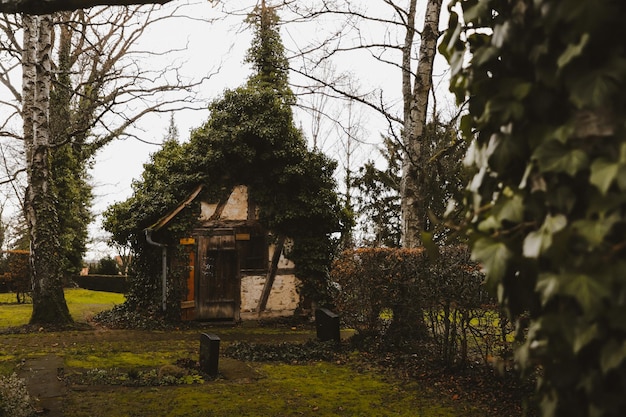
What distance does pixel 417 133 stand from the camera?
1174cm

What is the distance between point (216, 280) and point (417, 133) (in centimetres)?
782

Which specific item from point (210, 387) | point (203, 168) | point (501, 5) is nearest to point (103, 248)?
point (203, 168)

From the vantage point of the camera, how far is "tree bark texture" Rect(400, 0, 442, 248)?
37.4 feet

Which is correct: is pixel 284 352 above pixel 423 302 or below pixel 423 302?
below

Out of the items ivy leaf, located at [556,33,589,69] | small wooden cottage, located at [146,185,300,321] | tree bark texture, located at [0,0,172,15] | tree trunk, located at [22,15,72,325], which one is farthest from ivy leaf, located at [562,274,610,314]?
small wooden cottage, located at [146,185,300,321]

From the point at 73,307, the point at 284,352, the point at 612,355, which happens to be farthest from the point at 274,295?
the point at 612,355

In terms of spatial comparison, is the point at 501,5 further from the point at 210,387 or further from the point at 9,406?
the point at 210,387

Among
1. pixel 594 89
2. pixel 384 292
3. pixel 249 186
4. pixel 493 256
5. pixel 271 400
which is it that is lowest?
pixel 271 400

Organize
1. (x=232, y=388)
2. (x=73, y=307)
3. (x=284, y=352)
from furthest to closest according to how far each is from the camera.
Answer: (x=73, y=307) → (x=284, y=352) → (x=232, y=388)

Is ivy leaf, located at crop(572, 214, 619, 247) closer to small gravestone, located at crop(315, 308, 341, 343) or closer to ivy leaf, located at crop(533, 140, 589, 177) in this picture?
ivy leaf, located at crop(533, 140, 589, 177)

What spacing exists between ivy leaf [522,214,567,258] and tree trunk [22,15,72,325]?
14.2 metres

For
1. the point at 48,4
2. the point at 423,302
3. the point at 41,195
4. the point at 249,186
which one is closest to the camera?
the point at 48,4

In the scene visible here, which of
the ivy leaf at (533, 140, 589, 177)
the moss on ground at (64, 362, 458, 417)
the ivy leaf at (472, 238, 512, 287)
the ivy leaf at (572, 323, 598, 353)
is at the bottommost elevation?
Answer: the moss on ground at (64, 362, 458, 417)

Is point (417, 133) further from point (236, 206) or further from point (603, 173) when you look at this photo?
point (603, 173)
